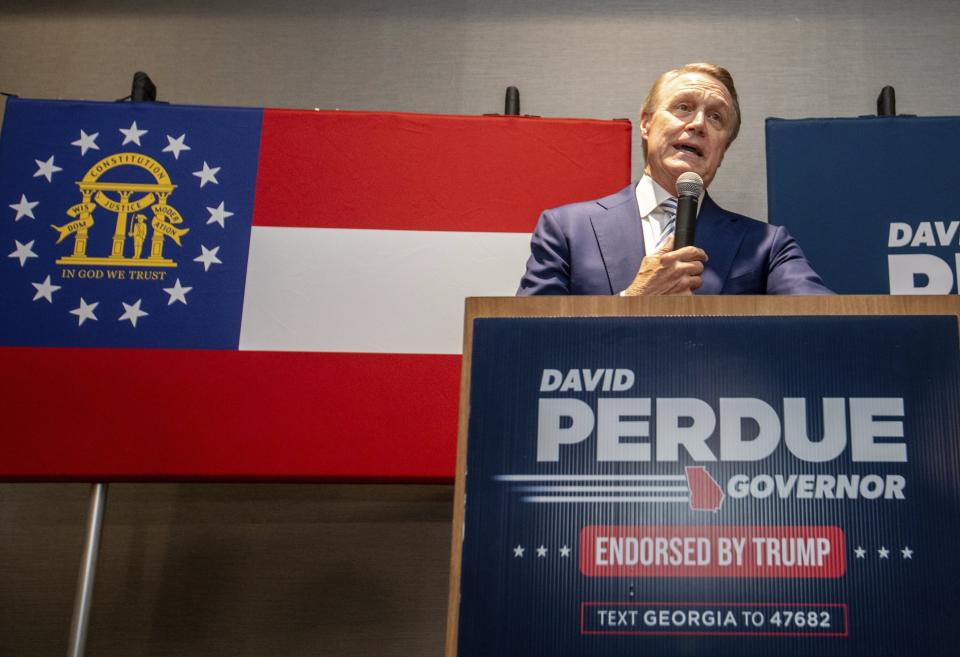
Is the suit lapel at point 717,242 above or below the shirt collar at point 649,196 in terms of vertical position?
below

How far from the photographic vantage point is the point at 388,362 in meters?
2.58

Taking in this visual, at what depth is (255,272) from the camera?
266 centimetres

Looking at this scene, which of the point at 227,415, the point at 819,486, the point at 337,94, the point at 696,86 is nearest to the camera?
the point at 819,486

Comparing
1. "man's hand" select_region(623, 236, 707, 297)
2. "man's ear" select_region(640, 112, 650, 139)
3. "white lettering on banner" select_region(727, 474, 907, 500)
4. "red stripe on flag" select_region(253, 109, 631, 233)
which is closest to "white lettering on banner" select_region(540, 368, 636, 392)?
"white lettering on banner" select_region(727, 474, 907, 500)

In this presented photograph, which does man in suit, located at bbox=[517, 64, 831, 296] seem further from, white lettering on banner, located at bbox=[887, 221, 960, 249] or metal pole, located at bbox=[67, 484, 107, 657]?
metal pole, located at bbox=[67, 484, 107, 657]

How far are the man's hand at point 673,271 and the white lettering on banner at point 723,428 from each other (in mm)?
405

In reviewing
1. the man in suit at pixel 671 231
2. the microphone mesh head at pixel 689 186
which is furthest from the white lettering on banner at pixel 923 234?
the microphone mesh head at pixel 689 186

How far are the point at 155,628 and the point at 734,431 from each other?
7.16 ft

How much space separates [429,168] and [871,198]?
116 centimetres

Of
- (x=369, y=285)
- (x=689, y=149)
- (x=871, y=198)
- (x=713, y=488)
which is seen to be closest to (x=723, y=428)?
(x=713, y=488)

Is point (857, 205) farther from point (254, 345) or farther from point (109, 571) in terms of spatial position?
point (109, 571)

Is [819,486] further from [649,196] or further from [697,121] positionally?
[697,121]

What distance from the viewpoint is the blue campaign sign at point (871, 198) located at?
2619 mm

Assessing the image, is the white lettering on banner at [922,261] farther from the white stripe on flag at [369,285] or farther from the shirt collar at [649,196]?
the white stripe on flag at [369,285]
